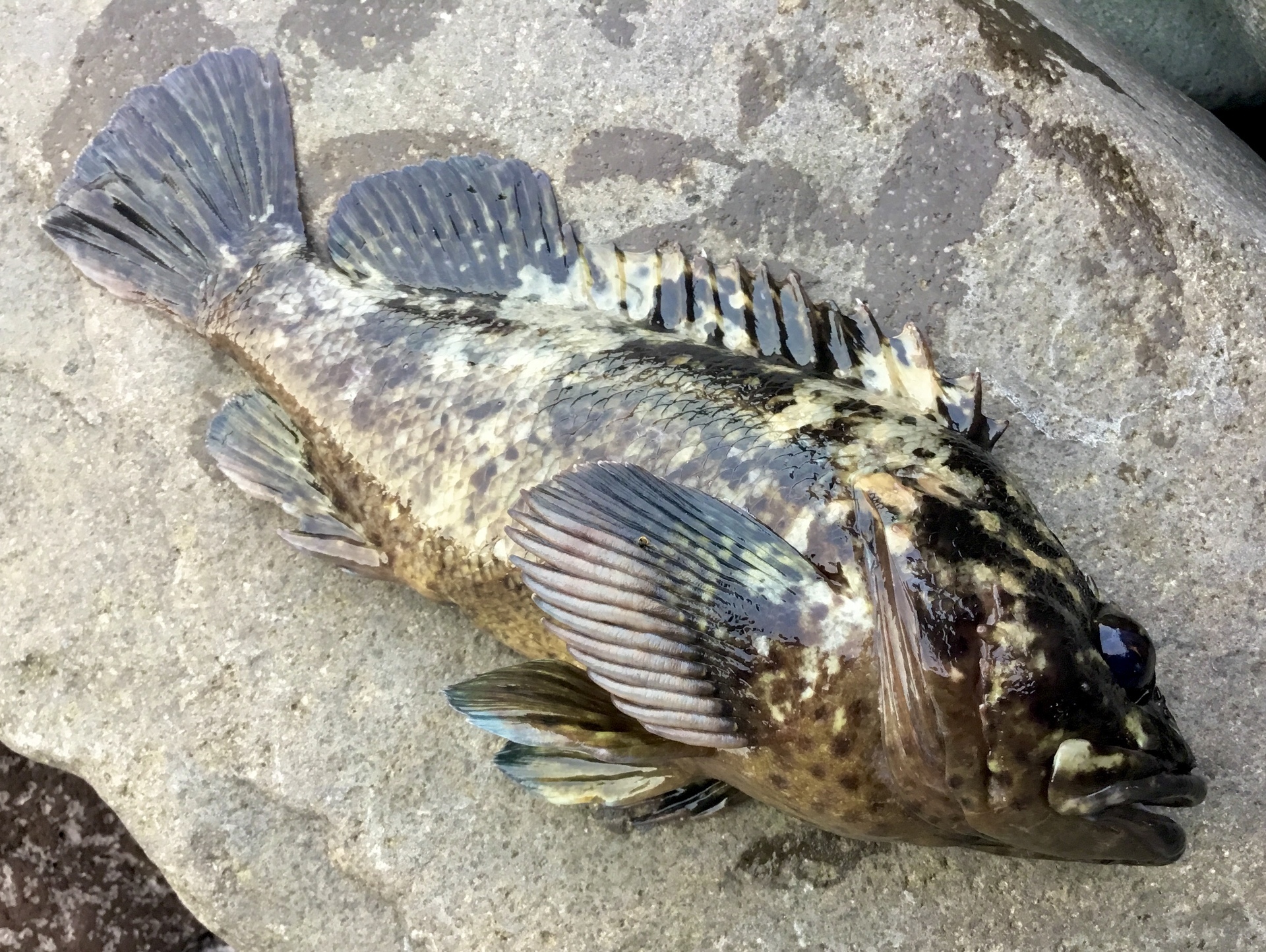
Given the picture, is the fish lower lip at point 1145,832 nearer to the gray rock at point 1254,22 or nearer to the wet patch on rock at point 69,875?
the gray rock at point 1254,22

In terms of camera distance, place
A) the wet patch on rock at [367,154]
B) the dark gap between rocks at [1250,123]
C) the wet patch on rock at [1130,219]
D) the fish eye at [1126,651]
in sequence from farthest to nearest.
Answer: the dark gap between rocks at [1250,123] < the wet patch on rock at [367,154] < the wet patch on rock at [1130,219] < the fish eye at [1126,651]

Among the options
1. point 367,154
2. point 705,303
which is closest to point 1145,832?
point 705,303

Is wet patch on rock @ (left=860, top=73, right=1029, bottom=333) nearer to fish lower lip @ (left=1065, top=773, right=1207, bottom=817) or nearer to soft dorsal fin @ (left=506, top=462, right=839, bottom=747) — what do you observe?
soft dorsal fin @ (left=506, top=462, right=839, bottom=747)

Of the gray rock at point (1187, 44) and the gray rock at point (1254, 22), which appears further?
the gray rock at point (1187, 44)

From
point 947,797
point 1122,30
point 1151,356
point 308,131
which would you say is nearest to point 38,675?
point 308,131

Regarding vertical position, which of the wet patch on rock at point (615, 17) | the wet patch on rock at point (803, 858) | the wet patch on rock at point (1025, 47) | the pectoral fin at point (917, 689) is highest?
the wet patch on rock at point (1025, 47)

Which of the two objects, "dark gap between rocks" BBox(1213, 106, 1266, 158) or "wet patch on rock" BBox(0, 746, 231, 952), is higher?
"dark gap between rocks" BBox(1213, 106, 1266, 158)

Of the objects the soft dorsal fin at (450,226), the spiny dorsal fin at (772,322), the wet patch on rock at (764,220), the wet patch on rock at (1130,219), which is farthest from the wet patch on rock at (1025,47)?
the soft dorsal fin at (450,226)

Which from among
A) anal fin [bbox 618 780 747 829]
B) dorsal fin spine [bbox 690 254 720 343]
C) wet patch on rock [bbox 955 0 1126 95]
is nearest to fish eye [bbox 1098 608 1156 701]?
anal fin [bbox 618 780 747 829]

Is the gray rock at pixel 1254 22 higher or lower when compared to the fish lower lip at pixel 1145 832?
higher
